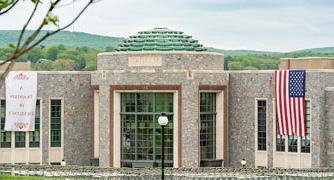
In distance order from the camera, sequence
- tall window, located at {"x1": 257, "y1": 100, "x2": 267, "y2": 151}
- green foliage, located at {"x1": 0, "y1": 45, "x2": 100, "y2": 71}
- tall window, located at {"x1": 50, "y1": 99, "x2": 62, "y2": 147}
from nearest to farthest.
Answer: tall window, located at {"x1": 257, "y1": 100, "x2": 267, "y2": 151} < tall window, located at {"x1": 50, "y1": 99, "x2": 62, "y2": 147} < green foliage, located at {"x1": 0, "y1": 45, "x2": 100, "y2": 71}

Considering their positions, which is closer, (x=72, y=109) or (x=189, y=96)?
(x=189, y=96)

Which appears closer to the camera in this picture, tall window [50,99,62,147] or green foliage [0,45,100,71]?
tall window [50,99,62,147]

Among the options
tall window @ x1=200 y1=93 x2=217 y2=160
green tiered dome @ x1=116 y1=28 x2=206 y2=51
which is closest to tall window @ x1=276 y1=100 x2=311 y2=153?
tall window @ x1=200 y1=93 x2=217 y2=160

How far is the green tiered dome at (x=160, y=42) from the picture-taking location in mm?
48094

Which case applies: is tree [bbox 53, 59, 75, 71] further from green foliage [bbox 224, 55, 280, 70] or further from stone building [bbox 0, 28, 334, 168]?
stone building [bbox 0, 28, 334, 168]

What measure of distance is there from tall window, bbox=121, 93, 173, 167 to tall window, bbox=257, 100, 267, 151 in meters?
4.47

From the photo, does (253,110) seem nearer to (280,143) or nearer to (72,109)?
(280,143)

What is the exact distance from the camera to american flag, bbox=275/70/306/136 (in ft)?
147

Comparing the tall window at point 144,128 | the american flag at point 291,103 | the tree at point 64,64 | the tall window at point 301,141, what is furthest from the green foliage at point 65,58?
the american flag at point 291,103

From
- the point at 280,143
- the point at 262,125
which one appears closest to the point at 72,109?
the point at 262,125

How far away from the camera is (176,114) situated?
45.9m

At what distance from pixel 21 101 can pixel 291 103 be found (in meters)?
13.9

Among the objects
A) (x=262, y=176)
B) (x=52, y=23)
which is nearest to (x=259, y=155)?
(x=262, y=176)

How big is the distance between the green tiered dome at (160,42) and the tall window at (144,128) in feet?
9.68
